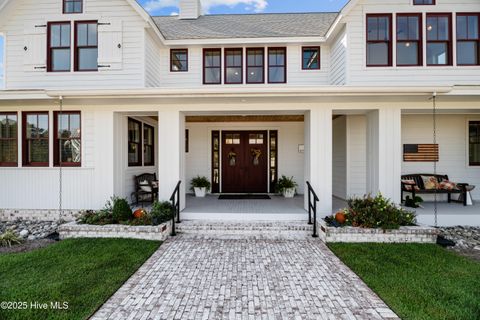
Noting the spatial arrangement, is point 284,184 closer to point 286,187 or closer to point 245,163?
point 286,187

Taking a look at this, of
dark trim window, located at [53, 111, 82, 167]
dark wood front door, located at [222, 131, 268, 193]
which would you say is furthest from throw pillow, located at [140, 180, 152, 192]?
dark wood front door, located at [222, 131, 268, 193]

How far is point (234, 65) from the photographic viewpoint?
940 cm

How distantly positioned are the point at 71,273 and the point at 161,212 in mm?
2413

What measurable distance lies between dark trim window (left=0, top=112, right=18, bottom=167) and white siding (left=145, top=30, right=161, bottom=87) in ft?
12.7

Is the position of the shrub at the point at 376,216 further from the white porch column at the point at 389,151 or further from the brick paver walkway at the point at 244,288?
the brick paver walkway at the point at 244,288

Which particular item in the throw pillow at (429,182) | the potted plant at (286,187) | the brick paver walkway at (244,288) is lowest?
the brick paver walkway at (244,288)

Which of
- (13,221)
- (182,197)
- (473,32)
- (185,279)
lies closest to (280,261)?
(185,279)

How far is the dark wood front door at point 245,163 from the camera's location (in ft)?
35.1

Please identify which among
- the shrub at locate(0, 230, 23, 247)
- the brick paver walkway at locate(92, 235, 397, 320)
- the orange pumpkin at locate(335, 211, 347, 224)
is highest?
the orange pumpkin at locate(335, 211, 347, 224)

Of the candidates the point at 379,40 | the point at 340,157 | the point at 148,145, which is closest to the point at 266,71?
the point at 379,40

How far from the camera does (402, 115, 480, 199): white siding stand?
8781 millimetres

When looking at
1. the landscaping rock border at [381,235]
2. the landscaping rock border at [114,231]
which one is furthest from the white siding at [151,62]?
the landscaping rock border at [381,235]

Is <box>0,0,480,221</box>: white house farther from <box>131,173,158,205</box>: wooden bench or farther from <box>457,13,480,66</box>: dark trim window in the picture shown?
<box>131,173,158,205</box>: wooden bench

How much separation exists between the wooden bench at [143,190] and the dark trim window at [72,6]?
5.38m
